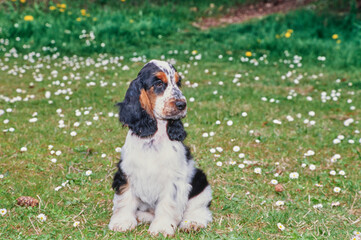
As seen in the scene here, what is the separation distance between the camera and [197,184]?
14.5 ft

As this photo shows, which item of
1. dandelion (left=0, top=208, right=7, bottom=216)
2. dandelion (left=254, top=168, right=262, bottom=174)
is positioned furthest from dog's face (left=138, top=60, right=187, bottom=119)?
dandelion (left=254, top=168, right=262, bottom=174)

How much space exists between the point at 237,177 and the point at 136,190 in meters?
1.98

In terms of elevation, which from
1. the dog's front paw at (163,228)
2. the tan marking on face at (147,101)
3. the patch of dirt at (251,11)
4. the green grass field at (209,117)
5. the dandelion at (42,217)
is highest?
the tan marking on face at (147,101)

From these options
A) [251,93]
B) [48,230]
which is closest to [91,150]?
[48,230]

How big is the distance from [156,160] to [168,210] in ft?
1.66

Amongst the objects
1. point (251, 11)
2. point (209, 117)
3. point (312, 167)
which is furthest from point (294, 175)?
point (251, 11)

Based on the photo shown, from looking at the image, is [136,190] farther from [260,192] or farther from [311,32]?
[311,32]

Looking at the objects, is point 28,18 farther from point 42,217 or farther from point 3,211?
point 42,217

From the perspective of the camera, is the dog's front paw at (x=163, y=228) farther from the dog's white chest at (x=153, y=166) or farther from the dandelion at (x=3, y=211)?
the dandelion at (x=3, y=211)

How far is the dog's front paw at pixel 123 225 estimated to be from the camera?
420 centimetres

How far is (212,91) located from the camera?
30.9 ft

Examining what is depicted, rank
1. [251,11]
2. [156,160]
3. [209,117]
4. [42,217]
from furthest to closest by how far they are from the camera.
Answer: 1. [251,11]
2. [209,117]
3. [42,217]
4. [156,160]

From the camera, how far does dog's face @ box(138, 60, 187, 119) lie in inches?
157

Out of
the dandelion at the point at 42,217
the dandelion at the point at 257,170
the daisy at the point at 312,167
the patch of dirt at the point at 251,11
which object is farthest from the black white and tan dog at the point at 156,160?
the patch of dirt at the point at 251,11
